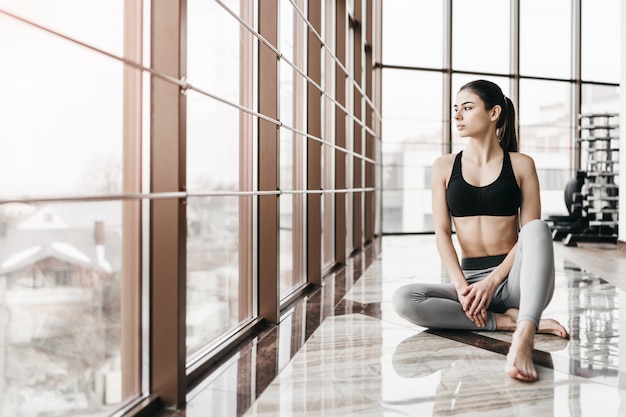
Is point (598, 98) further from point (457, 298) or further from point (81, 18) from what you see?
point (81, 18)

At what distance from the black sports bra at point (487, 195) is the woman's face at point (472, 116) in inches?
4.3

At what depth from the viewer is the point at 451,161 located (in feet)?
6.28

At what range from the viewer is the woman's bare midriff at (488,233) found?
6.01 ft

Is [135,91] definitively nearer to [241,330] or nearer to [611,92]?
[241,330]

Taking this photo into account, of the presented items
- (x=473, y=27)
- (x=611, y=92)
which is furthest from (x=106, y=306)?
(x=611, y=92)

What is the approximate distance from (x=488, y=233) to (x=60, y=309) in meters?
1.34

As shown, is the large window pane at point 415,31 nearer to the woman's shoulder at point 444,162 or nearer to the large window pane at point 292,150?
the large window pane at point 292,150

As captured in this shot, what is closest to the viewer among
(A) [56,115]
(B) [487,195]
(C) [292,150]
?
(A) [56,115]

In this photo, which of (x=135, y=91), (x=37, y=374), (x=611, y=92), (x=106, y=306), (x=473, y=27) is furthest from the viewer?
(x=611, y=92)

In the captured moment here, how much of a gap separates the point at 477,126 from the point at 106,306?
1.27m

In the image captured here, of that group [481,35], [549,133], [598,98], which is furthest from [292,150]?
[598,98]

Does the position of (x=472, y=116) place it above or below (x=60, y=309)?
above

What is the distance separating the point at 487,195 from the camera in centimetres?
182

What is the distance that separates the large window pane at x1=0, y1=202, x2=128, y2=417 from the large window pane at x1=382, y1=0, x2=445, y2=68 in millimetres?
5806
